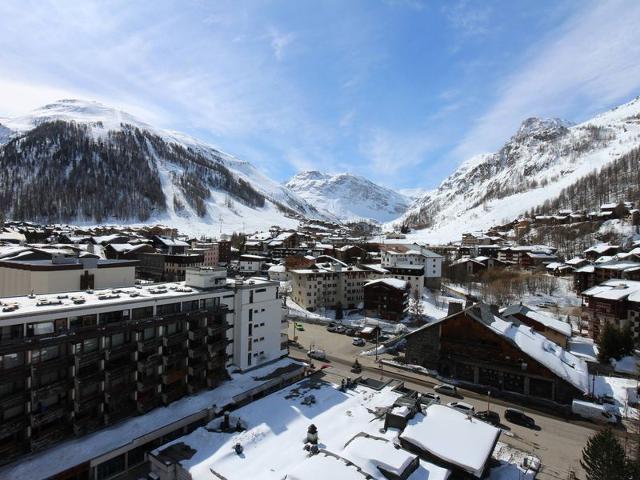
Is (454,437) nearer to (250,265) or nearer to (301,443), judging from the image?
(301,443)

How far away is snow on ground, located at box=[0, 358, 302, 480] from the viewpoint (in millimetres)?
20891

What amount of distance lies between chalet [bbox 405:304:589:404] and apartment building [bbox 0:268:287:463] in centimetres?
2088

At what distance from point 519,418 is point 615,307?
35.0 metres

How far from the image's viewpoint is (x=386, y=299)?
229 feet

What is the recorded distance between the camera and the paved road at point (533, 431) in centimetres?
2688

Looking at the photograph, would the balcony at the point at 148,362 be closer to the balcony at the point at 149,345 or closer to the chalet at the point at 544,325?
the balcony at the point at 149,345

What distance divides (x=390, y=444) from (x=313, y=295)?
1987 inches

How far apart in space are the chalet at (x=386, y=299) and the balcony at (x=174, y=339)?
148 feet

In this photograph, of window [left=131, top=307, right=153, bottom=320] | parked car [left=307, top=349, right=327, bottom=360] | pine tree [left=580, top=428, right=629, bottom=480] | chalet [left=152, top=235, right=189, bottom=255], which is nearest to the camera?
pine tree [left=580, top=428, right=629, bottom=480]

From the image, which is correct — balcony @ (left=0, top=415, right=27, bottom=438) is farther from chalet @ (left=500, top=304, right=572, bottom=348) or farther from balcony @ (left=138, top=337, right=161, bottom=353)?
chalet @ (left=500, top=304, right=572, bottom=348)

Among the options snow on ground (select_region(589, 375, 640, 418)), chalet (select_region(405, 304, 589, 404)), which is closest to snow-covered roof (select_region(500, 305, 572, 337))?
chalet (select_region(405, 304, 589, 404))

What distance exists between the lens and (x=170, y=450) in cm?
2403

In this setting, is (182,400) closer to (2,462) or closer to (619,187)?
(2,462)

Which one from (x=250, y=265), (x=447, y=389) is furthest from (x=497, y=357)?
(x=250, y=265)
